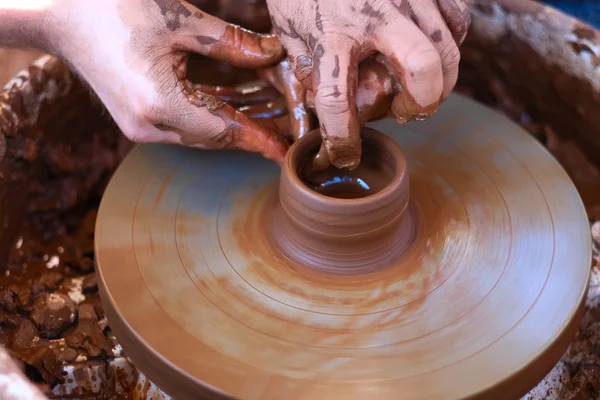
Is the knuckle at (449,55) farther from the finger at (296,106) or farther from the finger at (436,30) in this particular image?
the finger at (296,106)

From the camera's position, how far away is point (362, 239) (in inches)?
44.8

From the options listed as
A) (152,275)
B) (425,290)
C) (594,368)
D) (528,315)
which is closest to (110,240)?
(152,275)

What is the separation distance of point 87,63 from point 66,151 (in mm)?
475

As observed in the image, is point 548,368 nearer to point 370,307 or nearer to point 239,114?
point 370,307

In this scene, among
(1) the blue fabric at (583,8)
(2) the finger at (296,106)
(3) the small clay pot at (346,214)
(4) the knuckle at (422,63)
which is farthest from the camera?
(1) the blue fabric at (583,8)

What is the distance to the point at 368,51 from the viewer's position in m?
1.07

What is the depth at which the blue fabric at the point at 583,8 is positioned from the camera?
7.27 feet

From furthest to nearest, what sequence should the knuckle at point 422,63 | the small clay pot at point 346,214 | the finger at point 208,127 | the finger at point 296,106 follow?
the finger at point 296,106
the finger at point 208,127
the small clay pot at point 346,214
the knuckle at point 422,63

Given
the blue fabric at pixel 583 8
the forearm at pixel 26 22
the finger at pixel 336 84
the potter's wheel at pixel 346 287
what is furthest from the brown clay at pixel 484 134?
the blue fabric at pixel 583 8

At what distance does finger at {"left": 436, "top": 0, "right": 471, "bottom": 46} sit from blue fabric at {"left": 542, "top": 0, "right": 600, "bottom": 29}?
4.29 feet

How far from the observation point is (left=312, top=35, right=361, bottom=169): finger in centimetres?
104

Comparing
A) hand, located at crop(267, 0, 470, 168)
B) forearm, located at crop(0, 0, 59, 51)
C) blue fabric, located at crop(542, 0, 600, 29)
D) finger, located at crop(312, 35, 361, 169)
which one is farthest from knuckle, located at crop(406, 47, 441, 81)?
blue fabric, located at crop(542, 0, 600, 29)

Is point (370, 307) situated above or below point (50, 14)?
below

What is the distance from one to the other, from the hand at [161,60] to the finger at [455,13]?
33 centimetres
